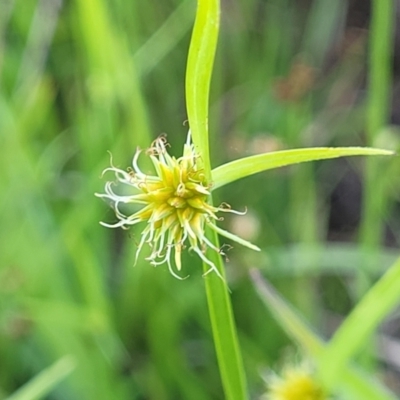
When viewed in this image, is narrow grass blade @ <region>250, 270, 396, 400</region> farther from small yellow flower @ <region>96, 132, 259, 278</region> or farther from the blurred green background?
the blurred green background

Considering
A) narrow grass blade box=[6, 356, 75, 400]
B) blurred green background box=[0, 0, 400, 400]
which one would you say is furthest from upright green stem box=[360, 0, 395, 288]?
narrow grass blade box=[6, 356, 75, 400]

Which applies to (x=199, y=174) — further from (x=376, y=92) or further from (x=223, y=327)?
(x=376, y=92)

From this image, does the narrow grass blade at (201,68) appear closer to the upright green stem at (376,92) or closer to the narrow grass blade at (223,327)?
the narrow grass blade at (223,327)

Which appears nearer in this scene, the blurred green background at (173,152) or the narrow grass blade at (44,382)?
the narrow grass blade at (44,382)

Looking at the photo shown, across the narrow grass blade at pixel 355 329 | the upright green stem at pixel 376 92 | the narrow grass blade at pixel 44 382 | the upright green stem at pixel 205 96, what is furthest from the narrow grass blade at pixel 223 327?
the upright green stem at pixel 376 92

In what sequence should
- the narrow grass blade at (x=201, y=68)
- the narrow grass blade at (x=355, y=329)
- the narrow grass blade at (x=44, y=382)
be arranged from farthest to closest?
the narrow grass blade at (x=44, y=382) → the narrow grass blade at (x=355, y=329) → the narrow grass blade at (x=201, y=68)

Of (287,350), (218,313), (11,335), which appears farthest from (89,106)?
(218,313)

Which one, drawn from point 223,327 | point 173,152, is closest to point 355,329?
point 223,327
